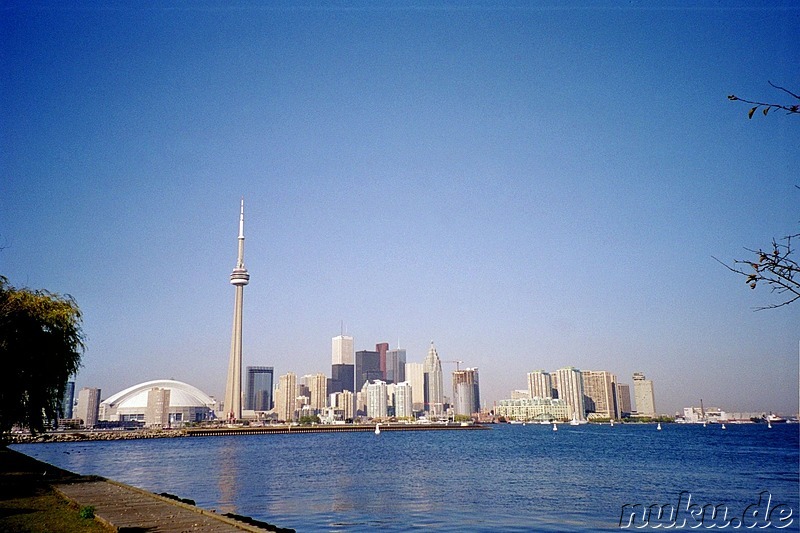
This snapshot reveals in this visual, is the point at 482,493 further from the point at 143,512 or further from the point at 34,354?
the point at 34,354

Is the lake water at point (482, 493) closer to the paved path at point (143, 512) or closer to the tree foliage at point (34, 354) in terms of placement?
the paved path at point (143, 512)

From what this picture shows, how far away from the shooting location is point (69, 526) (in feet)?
52.0

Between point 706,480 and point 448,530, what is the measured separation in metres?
30.7

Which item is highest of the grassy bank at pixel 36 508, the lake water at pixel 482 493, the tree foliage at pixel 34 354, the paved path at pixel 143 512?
the tree foliage at pixel 34 354

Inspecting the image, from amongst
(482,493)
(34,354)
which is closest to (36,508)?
(34,354)

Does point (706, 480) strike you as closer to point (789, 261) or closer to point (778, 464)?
point (778, 464)

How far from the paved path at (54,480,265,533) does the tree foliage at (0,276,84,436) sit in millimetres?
6333

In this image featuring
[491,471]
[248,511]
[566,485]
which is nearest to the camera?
[248,511]

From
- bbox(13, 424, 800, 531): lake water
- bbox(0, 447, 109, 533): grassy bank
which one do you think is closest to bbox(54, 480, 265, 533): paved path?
bbox(0, 447, 109, 533): grassy bank

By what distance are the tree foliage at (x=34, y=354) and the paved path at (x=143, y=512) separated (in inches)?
249

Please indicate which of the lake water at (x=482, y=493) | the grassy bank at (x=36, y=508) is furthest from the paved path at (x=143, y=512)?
the lake water at (x=482, y=493)

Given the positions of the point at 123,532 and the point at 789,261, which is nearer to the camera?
the point at 789,261

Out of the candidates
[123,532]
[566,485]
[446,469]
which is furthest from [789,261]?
[446,469]

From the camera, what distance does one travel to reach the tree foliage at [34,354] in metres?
27.6
